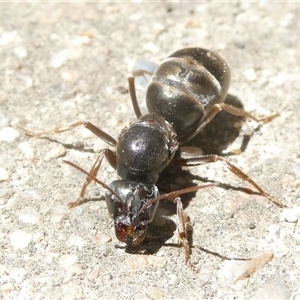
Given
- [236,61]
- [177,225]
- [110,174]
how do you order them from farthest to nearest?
[236,61] < [110,174] < [177,225]

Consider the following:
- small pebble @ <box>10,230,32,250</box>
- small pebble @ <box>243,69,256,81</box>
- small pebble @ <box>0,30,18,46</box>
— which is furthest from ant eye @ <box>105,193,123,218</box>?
small pebble @ <box>0,30,18,46</box>

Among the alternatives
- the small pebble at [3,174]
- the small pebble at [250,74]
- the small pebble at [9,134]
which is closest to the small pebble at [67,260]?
the small pebble at [3,174]

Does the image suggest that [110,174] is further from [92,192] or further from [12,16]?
[12,16]

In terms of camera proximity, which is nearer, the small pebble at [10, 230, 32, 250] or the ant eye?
the ant eye

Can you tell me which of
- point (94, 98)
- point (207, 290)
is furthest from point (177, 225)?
point (94, 98)

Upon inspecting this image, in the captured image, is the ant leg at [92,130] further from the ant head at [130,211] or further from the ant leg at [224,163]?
the ant head at [130,211]

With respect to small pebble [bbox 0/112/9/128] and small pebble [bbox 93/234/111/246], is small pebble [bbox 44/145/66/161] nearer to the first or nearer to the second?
small pebble [bbox 0/112/9/128]
